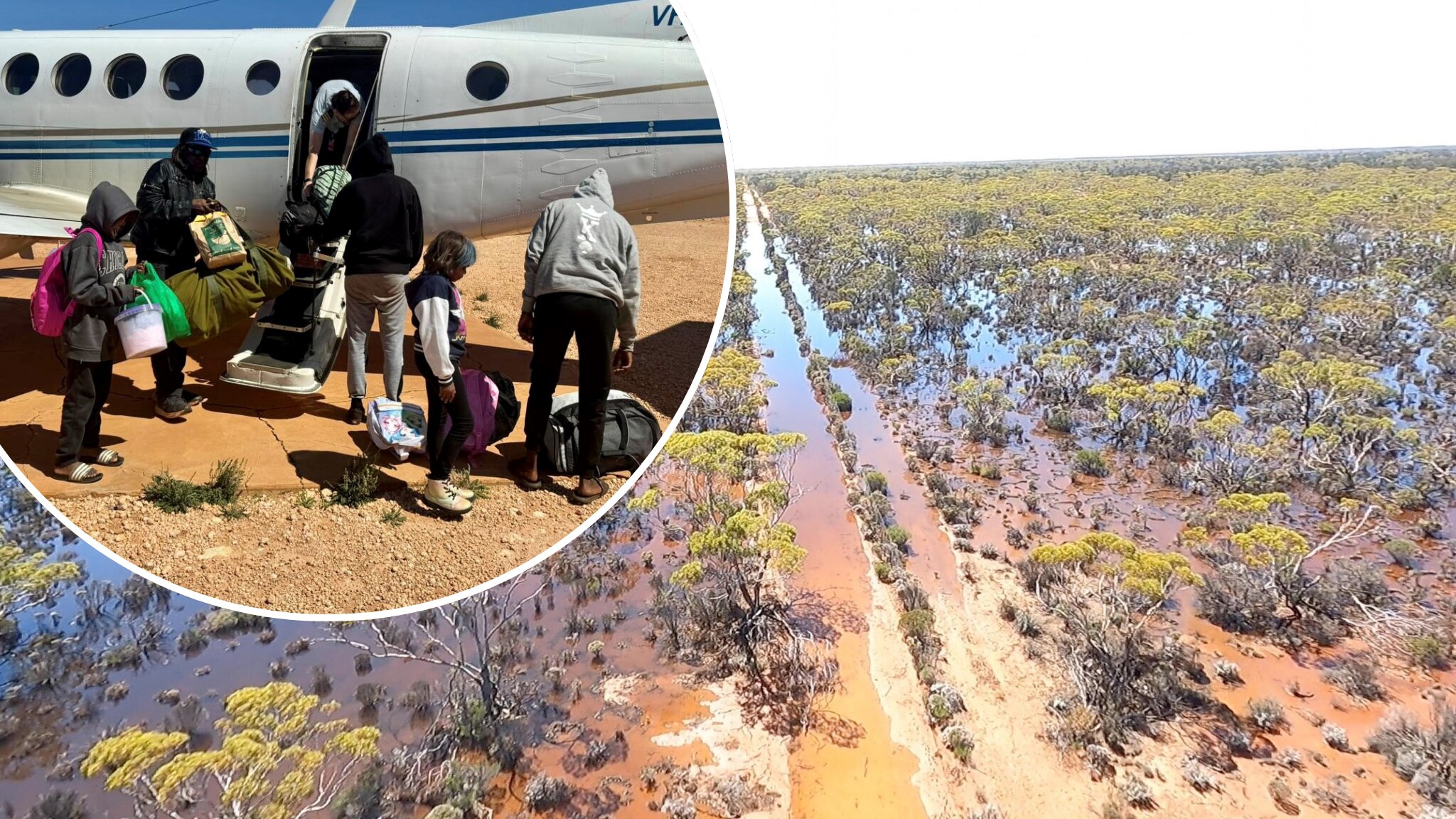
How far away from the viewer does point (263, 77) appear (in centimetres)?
348

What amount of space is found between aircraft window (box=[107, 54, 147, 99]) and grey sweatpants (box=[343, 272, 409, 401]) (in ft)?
8.85

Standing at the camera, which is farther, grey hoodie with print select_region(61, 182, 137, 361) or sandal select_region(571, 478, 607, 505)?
sandal select_region(571, 478, 607, 505)

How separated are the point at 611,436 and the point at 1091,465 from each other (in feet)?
51.9

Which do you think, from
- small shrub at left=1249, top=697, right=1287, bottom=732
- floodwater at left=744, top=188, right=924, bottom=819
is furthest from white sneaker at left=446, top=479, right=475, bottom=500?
small shrub at left=1249, top=697, right=1287, bottom=732

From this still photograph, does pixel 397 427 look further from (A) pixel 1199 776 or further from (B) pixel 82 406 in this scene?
(A) pixel 1199 776

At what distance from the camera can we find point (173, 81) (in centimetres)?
358

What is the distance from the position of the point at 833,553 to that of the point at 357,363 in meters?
12.3

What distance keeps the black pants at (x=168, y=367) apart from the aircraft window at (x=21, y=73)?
10.1 ft

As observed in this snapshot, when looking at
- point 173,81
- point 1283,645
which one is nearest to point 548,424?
point 173,81

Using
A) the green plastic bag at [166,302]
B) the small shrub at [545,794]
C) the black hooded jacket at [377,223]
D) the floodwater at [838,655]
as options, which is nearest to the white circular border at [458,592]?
the green plastic bag at [166,302]

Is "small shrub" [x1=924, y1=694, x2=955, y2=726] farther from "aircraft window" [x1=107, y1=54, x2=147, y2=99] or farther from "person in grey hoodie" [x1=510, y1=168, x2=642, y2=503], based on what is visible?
"aircraft window" [x1=107, y1=54, x2=147, y2=99]

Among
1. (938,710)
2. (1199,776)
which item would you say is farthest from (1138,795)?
(938,710)

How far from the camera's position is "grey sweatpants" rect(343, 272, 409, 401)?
1.86m

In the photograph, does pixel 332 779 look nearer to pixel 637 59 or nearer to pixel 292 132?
pixel 292 132
